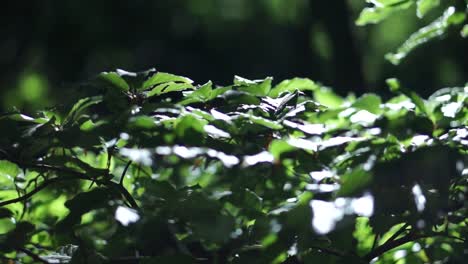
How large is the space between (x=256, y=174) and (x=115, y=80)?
266 millimetres

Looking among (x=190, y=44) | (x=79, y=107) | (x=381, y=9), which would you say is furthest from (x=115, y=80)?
(x=190, y=44)

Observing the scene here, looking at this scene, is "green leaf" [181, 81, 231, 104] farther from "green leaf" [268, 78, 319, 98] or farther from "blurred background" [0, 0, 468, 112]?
"blurred background" [0, 0, 468, 112]

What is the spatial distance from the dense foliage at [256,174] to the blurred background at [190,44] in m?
3.57

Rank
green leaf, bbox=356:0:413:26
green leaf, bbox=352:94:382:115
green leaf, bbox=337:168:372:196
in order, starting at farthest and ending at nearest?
green leaf, bbox=356:0:413:26 < green leaf, bbox=352:94:382:115 < green leaf, bbox=337:168:372:196

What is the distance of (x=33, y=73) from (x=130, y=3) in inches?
39.6

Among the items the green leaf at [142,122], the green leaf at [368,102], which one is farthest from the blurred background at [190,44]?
the green leaf at [142,122]

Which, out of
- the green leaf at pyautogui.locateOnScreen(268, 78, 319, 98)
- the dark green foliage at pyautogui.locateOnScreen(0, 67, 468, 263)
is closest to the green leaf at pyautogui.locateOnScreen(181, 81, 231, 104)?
the dark green foliage at pyautogui.locateOnScreen(0, 67, 468, 263)

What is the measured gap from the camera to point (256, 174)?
3.12ft

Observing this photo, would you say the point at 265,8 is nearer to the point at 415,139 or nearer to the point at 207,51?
the point at 207,51

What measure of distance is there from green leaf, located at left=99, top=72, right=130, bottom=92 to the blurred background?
3.61 m

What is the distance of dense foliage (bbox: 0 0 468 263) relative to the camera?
864 millimetres

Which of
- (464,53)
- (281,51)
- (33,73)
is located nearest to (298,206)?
(464,53)

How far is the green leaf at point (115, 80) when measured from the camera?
3.47ft

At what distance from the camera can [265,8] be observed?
5.92 m
